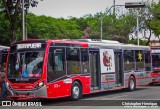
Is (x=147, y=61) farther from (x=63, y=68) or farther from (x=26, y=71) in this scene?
(x=26, y=71)

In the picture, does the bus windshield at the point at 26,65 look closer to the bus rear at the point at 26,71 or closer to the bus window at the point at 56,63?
the bus rear at the point at 26,71

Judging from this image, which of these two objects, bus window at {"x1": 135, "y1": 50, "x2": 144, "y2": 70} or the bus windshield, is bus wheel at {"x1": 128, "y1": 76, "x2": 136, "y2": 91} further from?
the bus windshield

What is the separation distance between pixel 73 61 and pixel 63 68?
1.06 m

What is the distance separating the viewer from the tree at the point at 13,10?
29062 mm

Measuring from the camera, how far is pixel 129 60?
2591cm

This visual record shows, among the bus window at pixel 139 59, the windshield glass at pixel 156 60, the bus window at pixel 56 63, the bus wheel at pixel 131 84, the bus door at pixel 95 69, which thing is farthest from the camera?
the windshield glass at pixel 156 60

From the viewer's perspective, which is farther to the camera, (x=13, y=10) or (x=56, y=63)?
(x=13, y=10)

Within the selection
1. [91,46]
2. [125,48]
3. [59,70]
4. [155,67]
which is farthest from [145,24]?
[59,70]

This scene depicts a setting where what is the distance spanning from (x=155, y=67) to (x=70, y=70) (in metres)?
13.1

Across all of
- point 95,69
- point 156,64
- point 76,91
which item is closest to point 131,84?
point 95,69

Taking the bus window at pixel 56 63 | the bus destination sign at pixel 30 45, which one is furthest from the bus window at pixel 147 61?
the bus destination sign at pixel 30 45

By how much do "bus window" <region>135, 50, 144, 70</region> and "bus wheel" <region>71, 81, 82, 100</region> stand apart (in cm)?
719

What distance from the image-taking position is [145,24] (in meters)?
55.3

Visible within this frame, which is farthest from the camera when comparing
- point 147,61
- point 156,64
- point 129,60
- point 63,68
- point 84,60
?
point 156,64
